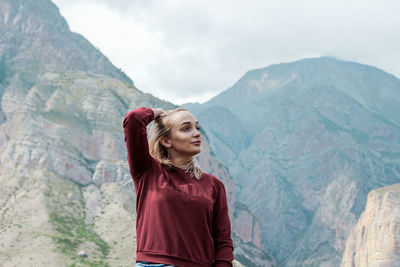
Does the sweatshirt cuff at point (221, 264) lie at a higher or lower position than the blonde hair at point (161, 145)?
lower

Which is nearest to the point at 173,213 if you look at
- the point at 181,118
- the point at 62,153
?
the point at 181,118

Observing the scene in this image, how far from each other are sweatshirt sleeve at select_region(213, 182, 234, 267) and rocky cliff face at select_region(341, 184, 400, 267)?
111 meters

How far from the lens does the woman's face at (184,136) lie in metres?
4.36

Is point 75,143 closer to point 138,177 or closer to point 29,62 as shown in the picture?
point 29,62

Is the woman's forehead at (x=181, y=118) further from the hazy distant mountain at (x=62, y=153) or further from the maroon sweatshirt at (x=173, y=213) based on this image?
the hazy distant mountain at (x=62, y=153)

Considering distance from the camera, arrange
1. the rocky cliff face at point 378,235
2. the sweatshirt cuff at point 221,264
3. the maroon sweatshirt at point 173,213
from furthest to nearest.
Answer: the rocky cliff face at point 378,235 < the sweatshirt cuff at point 221,264 < the maroon sweatshirt at point 173,213

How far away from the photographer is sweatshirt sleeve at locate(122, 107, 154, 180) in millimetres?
4102

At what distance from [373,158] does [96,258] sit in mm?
165958

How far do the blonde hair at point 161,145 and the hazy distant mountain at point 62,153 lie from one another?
50.4 meters

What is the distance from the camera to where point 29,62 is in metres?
112

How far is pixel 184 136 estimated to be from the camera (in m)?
4.36

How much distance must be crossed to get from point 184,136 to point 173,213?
2.58 ft

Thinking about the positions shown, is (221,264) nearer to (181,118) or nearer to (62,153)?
(181,118)

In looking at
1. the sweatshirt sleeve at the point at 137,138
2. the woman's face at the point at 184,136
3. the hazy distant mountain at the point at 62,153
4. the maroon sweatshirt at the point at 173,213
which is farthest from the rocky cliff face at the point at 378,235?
the sweatshirt sleeve at the point at 137,138
